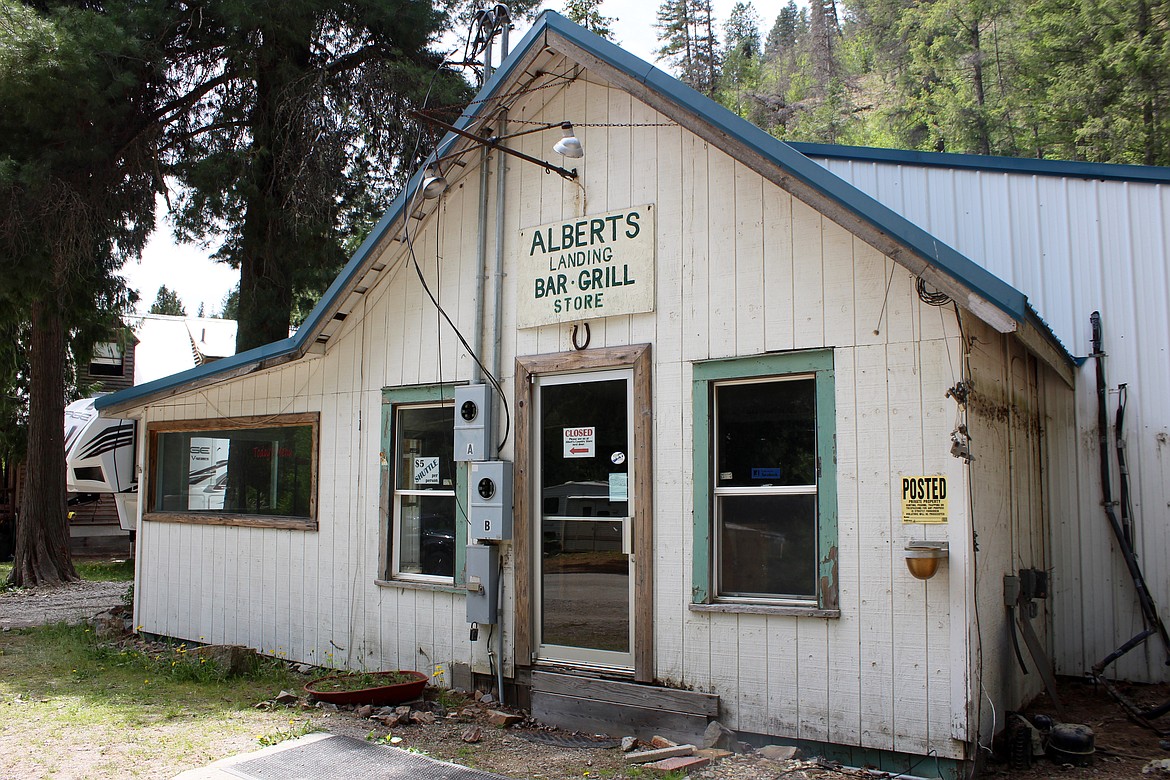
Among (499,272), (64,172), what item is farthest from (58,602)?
(499,272)

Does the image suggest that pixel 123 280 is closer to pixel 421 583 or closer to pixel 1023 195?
pixel 421 583

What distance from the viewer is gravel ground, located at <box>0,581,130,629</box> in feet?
39.1

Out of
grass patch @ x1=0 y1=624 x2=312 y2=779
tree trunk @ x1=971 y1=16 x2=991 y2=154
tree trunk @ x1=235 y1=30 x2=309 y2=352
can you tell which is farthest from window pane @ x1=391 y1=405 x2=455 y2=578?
tree trunk @ x1=971 y1=16 x2=991 y2=154

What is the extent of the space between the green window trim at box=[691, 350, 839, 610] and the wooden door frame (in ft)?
1.19

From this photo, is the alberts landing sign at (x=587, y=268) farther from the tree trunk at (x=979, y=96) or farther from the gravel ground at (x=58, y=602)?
the tree trunk at (x=979, y=96)

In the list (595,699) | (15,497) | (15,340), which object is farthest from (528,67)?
(15,497)

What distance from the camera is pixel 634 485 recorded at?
648 cm

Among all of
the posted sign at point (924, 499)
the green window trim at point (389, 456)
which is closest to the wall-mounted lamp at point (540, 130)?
the green window trim at point (389, 456)

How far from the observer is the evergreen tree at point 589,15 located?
2500cm

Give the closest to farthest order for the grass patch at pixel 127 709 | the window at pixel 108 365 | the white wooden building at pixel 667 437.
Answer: the white wooden building at pixel 667 437, the grass patch at pixel 127 709, the window at pixel 108 365

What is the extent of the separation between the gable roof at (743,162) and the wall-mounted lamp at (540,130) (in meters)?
0.32

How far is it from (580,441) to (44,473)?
1266 centimetres

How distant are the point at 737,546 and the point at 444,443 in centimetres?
285

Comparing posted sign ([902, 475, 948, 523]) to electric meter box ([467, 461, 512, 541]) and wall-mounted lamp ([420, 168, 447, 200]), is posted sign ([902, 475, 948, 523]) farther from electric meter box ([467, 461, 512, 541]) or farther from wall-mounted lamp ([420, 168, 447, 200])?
wall-mounted lamp ([420, 168, 447, 200])
